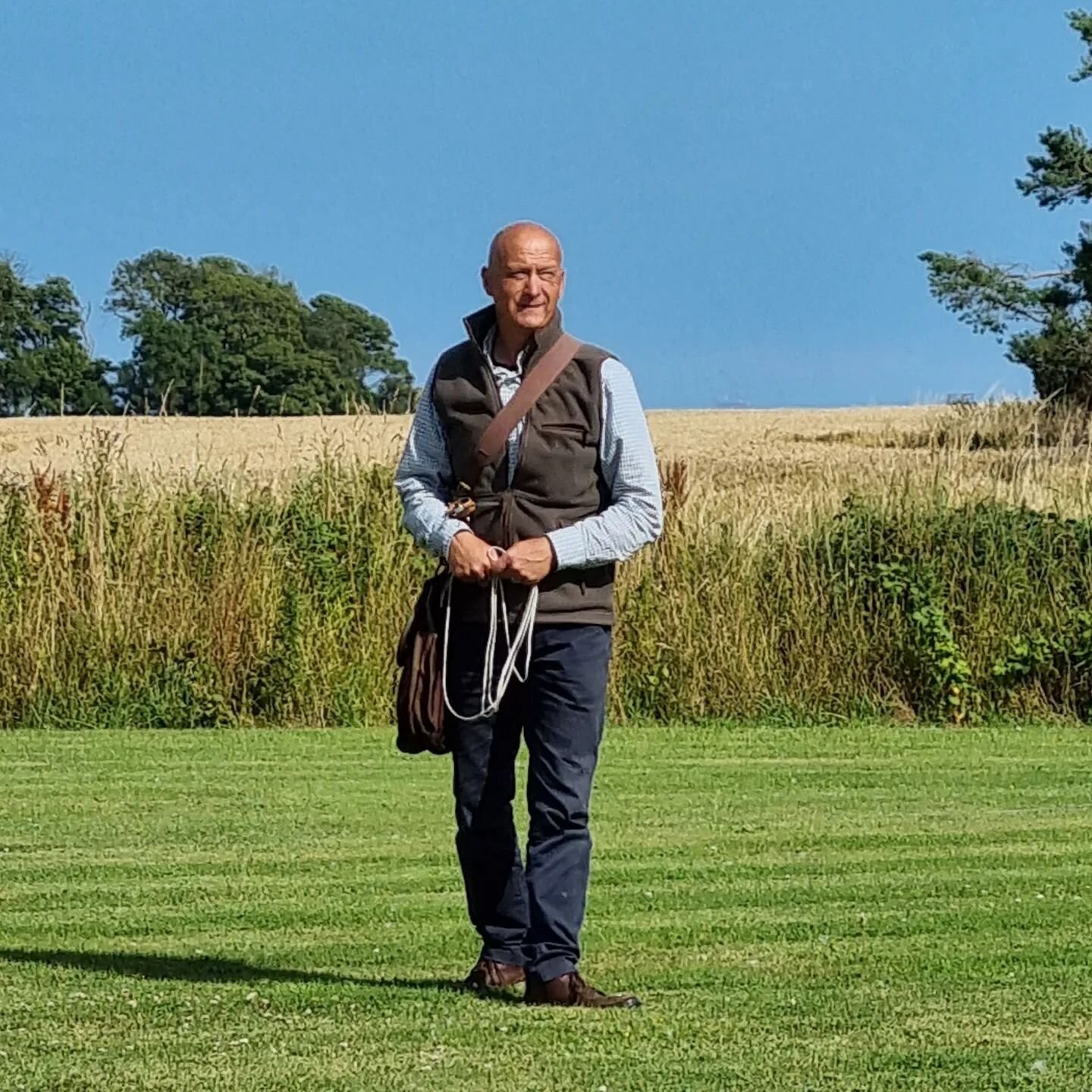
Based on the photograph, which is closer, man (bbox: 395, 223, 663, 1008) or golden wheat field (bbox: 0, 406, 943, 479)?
man (bbox: 395, 223, 663, 1008)

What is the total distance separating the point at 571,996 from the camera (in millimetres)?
5355

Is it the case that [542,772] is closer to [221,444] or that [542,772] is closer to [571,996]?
[571,996]

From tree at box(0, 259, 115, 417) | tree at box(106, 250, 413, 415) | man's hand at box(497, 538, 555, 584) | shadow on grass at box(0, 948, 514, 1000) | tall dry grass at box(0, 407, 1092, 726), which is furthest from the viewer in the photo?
tree at box(0, 259, 115, 417)

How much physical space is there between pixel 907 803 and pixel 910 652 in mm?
4671

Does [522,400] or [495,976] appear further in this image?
[495,976]

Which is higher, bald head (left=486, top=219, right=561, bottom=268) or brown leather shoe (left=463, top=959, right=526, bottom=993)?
bald head (left=486, top=219, right=561, bottom=268)

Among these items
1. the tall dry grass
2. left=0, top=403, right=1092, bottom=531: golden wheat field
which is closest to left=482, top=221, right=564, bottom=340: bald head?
the tall dry grass

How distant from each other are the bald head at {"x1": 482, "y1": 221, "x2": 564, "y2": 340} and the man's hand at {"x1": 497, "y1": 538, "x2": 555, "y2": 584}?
1.76 feet

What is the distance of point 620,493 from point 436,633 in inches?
22.9

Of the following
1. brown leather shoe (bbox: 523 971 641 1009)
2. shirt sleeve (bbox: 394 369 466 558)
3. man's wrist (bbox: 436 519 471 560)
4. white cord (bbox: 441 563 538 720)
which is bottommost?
brown leather shoe (bbox: 523 971 641 1009)

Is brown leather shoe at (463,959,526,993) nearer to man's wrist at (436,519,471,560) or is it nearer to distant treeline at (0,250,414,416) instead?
man's wrist at (436,519,471,560)

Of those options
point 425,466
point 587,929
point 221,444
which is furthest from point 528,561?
point 221,444

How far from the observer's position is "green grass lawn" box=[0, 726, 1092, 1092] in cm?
483

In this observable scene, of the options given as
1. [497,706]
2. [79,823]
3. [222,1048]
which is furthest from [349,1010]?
[79,823]
